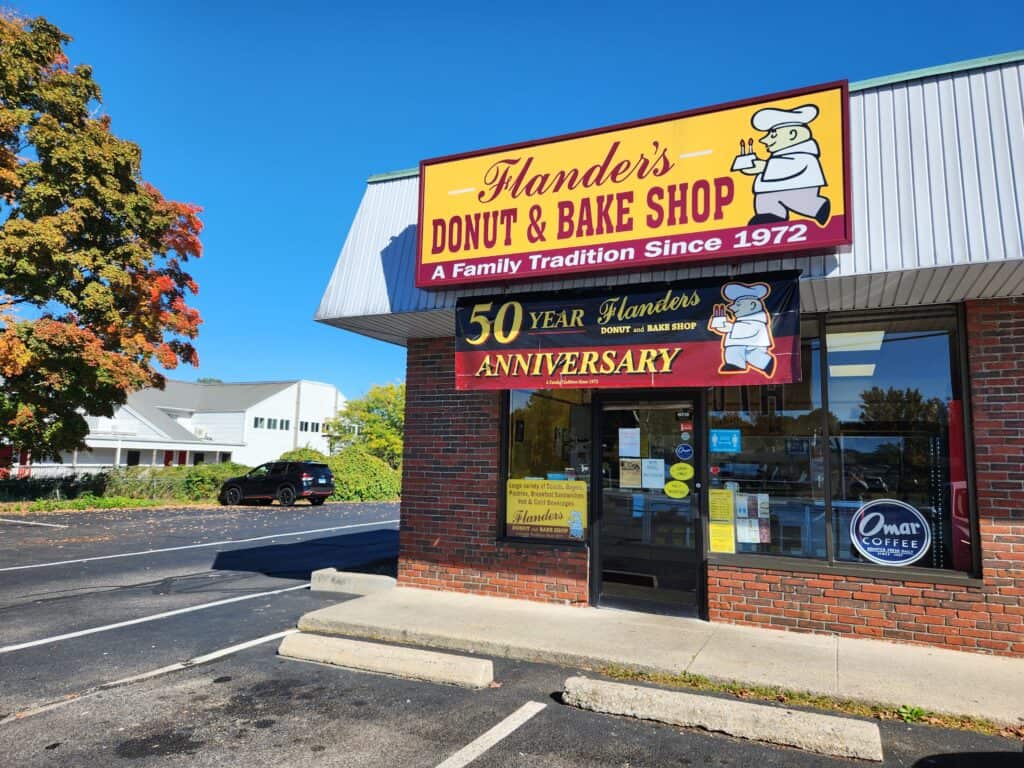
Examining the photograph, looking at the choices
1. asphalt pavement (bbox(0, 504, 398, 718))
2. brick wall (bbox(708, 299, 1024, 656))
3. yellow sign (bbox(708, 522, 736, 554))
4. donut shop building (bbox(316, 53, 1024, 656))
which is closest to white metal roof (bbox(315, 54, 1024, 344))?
donut shop building (bbox(316, 53, 1024, 656))

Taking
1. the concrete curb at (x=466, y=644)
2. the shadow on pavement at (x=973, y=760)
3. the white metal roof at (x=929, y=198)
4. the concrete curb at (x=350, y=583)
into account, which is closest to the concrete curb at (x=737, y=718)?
the shadow on pavement at (x=973, y=760)

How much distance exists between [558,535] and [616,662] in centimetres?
218

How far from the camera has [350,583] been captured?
8398mm

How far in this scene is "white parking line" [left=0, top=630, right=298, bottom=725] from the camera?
454cm

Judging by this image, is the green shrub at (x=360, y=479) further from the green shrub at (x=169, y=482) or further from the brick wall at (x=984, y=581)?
the brick wall at (x=984, y=581)

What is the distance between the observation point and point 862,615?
601 centimetres

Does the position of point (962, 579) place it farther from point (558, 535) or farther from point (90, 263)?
point (90, 263)

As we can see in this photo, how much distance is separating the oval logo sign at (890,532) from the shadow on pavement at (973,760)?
92.1 inches

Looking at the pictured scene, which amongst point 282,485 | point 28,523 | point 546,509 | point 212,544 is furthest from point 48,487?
point 546,509

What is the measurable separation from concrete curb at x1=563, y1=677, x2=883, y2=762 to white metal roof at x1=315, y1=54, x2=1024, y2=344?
11.5ft

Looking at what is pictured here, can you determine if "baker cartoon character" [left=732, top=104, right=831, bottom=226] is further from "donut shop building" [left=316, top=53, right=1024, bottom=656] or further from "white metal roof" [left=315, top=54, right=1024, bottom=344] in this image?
"white metal roof" [left=315, top=54, right=1024, bottom=344]

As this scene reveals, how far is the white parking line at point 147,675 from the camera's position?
454 centimetres

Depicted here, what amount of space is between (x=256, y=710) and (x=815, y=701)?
4.02 meters

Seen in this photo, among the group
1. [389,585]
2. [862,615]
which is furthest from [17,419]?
[862,615]
